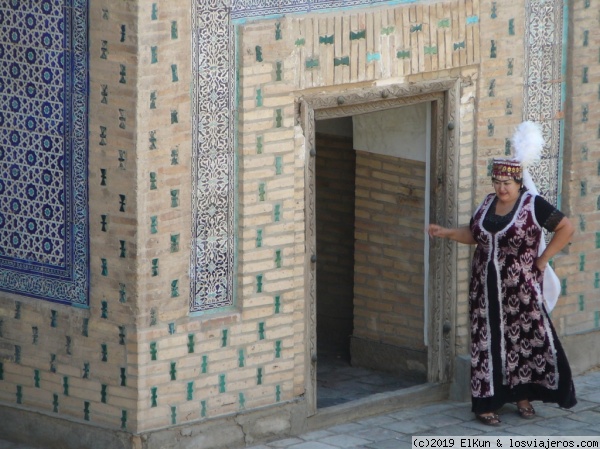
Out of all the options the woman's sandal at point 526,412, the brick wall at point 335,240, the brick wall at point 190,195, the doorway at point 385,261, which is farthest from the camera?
the brick wall at point 335,240

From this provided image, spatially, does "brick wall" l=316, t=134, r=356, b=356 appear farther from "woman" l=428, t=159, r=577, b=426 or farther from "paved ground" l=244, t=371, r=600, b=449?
"woman" l=428, t=159, r=577, b=426

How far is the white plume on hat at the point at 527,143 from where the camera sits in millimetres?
9930

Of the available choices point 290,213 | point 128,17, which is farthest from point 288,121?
point 128,17

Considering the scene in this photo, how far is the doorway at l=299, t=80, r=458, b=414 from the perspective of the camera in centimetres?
1004

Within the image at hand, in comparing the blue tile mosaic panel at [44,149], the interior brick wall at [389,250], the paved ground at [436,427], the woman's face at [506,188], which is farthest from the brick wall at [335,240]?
the blue tile mosaic panel at [44,149]

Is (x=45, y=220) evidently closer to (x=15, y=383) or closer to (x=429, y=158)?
(x=15, y=383)

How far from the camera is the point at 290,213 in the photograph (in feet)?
31.5

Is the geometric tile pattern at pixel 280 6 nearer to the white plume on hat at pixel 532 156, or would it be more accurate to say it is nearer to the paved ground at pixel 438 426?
the white plume on hat at pixel 532 156

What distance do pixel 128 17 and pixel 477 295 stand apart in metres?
2.94

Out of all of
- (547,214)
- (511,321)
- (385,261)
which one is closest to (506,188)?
(547,214)

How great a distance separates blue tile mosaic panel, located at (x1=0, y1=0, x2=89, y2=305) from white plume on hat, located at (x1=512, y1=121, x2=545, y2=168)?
2.76 metres

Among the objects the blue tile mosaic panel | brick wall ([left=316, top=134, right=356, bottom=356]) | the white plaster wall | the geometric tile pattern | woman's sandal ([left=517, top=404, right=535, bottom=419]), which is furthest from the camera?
brick wall ([left=316, top=134, right=356, bottom=356])

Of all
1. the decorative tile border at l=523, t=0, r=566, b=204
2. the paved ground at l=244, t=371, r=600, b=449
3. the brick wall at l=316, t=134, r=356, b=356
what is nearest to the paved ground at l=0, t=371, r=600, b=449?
the paved ground at l=244, t=371, r=600, b=449

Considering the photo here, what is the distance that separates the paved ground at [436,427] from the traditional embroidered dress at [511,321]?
15cm
